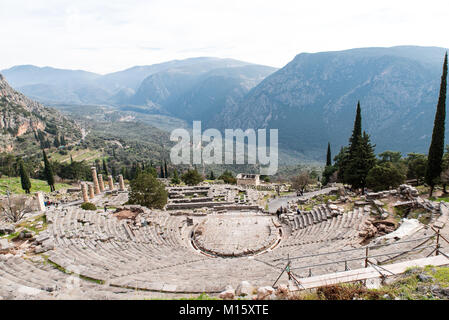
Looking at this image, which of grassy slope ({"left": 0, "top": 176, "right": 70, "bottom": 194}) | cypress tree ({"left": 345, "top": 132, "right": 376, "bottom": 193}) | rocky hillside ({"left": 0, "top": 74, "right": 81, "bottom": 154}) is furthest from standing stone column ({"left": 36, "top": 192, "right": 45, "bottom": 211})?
rocky hillside ({"left": 0, "top": 74, "right": 81, "bottom": 154})

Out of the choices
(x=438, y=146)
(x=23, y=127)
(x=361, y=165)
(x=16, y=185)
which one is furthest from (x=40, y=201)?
(x=23, y=127)

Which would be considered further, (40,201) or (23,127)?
(23,127)

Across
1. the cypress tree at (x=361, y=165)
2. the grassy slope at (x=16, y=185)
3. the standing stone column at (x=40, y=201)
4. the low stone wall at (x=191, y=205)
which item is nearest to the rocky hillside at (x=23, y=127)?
the grassy slope at (x=16, y=185)

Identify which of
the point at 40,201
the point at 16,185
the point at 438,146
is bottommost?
the point at 16,185

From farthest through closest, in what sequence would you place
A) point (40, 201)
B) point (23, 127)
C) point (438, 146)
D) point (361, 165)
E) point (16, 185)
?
point (23, 127) < point (16, 185) < point (361, 165) < point (40, 201) < point (438, 146)

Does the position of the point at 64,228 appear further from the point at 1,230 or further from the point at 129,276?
the point at 129,276

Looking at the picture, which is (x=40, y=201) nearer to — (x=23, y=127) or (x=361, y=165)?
(x=361, y=165)

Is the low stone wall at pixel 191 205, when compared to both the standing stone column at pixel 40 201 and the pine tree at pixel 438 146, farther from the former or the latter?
the pine tree at pixel 438 146

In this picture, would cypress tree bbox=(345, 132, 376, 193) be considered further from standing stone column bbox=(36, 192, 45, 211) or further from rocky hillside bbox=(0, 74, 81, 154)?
rocky hillside bbox=(0, 74, 81, 154)

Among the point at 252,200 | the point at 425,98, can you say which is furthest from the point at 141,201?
the point at 425,98
